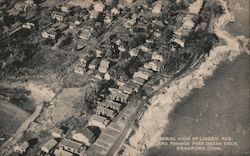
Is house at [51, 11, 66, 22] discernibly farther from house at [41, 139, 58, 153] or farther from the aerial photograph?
house at [41, 139, 58, 153]

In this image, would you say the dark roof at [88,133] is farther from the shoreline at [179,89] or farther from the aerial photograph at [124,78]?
the shoreline at [179,89]

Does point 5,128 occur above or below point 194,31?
above

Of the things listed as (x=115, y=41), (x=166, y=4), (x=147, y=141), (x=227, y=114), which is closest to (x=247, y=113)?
(x=227, y=114)

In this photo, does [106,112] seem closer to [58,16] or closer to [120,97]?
[120,97]

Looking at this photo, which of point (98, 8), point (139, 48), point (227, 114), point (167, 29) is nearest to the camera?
point (227, 114)

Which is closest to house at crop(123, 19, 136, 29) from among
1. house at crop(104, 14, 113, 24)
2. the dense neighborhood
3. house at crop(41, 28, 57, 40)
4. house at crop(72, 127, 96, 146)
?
the dense neighborhood

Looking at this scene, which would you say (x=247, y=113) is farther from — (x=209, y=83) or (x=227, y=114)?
(x=209, y=83)

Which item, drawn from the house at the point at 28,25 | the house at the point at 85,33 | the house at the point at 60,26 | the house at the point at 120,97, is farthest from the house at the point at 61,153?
the house at the point at 28,25
